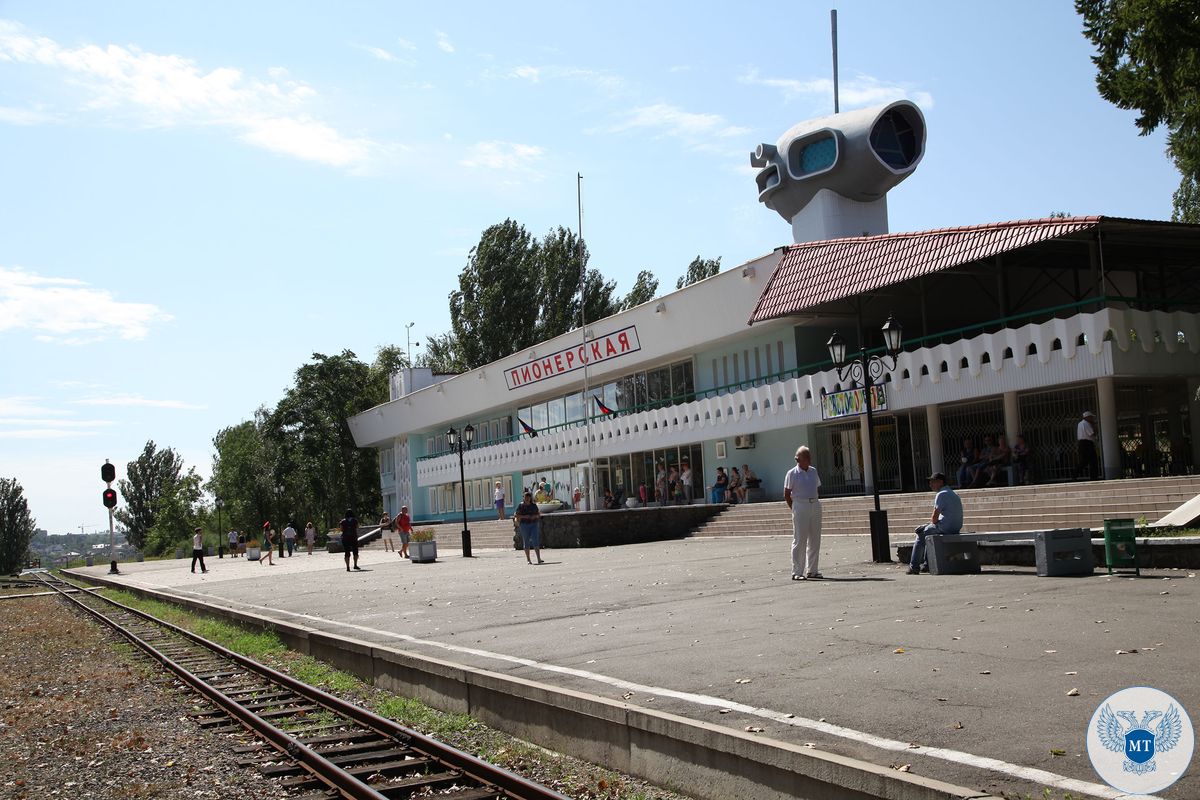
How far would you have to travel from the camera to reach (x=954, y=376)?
2914 centimetres

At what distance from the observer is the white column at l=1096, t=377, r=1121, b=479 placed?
2581 cm

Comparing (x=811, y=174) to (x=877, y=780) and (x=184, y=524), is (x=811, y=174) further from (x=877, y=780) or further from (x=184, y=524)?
(x=184, y=524)

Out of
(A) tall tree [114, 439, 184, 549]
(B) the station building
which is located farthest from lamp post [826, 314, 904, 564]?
(A) tall tree [114, 439, 184, 549]

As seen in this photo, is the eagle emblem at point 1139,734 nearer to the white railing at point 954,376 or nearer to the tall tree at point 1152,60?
the tall tree at point 1152,60

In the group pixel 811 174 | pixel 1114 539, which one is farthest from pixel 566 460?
pixel 1114 539

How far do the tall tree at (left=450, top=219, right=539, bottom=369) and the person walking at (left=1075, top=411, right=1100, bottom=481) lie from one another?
44747mm

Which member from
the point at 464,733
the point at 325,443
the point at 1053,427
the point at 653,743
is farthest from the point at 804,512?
the point at 325,443

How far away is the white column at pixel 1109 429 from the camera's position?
2581 centimetres

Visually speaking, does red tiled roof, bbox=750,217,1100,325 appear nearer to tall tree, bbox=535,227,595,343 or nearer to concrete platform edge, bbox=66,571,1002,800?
concrete platform edge, bbox=66,571,1002,800

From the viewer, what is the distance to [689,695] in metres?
7.83

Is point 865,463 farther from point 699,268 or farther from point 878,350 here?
point 699,268

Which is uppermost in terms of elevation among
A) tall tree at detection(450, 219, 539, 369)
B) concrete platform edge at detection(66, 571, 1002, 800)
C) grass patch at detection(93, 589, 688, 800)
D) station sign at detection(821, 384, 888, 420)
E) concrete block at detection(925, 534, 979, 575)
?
tall tree at detection(450, 219, 539, 369)

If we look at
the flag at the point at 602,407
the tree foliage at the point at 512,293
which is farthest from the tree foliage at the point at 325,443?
the flag at the point at 602,407

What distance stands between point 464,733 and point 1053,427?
2297cm
